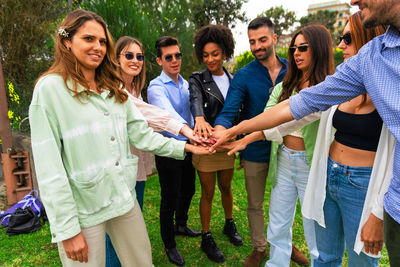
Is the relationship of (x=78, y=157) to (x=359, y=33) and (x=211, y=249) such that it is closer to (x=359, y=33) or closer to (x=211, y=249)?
(x=359, y=33)

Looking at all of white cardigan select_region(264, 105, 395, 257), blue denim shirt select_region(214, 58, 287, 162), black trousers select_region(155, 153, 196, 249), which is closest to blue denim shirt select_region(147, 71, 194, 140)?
black trousers select_region(155, 153, 196, 249)

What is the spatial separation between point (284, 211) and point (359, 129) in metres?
1.13

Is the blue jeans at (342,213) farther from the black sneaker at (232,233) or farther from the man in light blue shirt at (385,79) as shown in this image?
the black sneaker at (232,233)

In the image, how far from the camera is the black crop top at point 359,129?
1.64m

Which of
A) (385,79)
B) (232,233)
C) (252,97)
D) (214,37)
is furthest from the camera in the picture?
(232,233)

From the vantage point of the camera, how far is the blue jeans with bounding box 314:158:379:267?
1.73 m

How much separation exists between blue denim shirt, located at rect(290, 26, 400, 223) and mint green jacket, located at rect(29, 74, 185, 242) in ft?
4.52

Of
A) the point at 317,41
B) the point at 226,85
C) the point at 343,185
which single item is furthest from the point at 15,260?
the point at 317,41

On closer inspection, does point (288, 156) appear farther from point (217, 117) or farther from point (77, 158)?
point (77, 158)

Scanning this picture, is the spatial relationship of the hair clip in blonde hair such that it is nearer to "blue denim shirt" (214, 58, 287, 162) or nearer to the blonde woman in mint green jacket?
the blonde woman in mint green jacket

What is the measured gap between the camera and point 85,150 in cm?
163

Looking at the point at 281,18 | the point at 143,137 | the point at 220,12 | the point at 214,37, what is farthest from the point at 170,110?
the point at 281,18

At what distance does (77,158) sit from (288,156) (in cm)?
174

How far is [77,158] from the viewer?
162 cm
